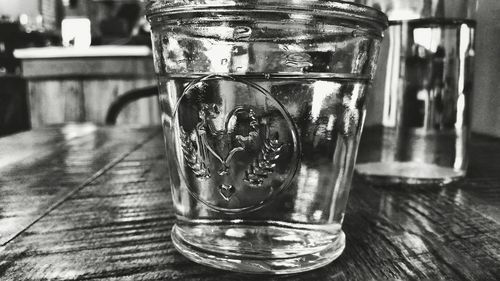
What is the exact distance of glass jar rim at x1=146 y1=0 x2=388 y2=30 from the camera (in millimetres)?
206

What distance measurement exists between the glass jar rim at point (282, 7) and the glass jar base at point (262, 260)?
0.10 metres

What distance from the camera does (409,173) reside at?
0.40 metres

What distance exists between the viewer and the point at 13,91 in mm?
1711

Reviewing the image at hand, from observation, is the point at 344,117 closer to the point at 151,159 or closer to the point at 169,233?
the point at 169,233

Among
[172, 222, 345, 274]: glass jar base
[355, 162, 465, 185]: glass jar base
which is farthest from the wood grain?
[355, 162, 465, 185]: glass jar base

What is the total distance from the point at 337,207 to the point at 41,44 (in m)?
2.11

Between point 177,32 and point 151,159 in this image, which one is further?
point 151,159

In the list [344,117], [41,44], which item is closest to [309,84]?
[344,117]

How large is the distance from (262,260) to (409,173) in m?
0.22

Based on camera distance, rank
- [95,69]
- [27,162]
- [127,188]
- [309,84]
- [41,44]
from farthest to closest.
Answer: [41,44]
[95,69]
[27,162]
[127,188]
[309,84]

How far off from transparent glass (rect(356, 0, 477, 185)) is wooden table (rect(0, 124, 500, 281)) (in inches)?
1.0

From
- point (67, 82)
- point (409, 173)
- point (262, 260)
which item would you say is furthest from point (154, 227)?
point (67, 82)

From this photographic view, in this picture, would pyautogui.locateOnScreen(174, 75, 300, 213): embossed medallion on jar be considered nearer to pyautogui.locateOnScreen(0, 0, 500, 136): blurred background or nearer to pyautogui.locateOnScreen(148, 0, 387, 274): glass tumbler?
pyautogui.locateOnScreen(148, 0, 387, 274): glass tumbler

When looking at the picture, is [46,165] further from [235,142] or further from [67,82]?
[67,82]
